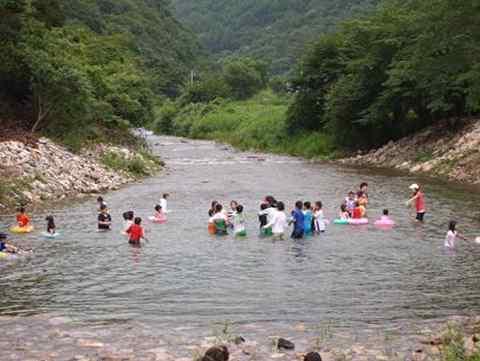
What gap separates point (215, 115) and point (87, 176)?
215 ft

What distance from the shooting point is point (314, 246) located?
21938 millimetres

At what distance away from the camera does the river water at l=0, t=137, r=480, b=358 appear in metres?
14.1

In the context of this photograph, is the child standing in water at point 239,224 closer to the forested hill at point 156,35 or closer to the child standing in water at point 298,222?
the child standing in water at point 298,222

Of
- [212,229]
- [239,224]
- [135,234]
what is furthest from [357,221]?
[135,234]

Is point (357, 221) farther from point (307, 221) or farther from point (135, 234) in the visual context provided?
point (135, 234)

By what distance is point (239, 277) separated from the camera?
17.6 metres

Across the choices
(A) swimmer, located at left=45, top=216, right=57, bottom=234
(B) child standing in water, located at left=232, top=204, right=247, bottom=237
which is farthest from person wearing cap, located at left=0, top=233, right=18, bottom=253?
(B) child standing in water, located at left=232, top=204, right=247, bottom=237

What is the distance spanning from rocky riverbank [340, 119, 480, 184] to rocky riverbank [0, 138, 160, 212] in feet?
59.1

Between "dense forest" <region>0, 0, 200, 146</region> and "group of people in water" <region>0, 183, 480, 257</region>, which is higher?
Result: "dense forest" <region>0, 0, 200, 146</region>

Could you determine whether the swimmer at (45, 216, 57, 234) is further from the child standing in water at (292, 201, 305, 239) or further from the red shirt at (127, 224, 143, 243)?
the child standing in water at (292, 201, 305, 239)

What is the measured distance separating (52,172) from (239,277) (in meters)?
18.3

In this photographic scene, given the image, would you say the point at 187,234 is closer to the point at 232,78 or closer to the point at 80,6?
the point at 80,6

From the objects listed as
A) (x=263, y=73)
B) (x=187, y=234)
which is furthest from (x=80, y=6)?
(x=187, y=234)

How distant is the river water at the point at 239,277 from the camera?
14148 mm
